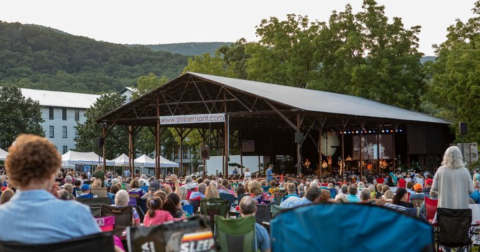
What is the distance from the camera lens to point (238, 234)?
23.5 feet

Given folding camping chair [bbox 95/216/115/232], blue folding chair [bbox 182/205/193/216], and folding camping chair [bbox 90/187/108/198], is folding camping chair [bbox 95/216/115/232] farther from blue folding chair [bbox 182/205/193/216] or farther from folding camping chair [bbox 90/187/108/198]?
folding camping chair [bbox 90/187/108/198]

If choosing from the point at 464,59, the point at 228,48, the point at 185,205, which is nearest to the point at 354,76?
the point at 464,59

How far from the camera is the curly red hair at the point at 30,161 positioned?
11.6 ft

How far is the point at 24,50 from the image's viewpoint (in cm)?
11612

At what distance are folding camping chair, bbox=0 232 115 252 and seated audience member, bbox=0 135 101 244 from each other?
3 centimetres

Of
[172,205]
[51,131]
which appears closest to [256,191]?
[172,205]

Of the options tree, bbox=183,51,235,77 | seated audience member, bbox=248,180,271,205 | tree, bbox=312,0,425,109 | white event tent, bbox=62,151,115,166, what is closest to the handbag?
seated audience member, bbox=248,180,271,205

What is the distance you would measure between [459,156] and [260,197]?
491cm

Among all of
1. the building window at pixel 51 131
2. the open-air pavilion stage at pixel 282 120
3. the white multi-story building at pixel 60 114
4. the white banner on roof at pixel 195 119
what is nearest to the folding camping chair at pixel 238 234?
the open-air pavilion stage at pixel 282 120

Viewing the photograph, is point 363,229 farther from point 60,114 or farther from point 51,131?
point 60,114

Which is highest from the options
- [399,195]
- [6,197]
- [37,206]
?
[37,206]

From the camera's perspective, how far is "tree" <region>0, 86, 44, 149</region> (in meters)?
52.8

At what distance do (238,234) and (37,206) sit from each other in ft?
12.5

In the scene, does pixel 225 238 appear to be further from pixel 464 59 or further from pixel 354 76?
pixel 354 76
